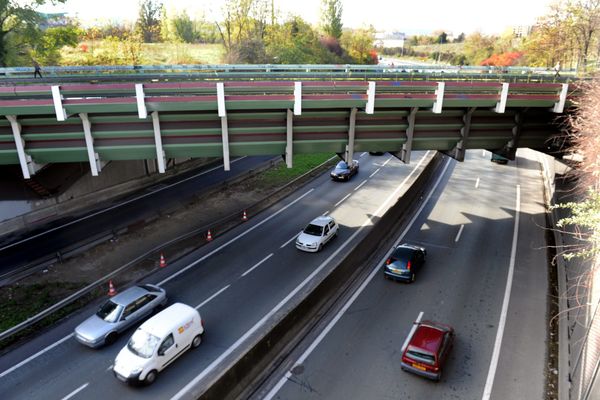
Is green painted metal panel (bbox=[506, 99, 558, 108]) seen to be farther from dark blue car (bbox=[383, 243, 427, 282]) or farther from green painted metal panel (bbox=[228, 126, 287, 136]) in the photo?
green painted metal panel (bbox=[228, 126, 287, 136])

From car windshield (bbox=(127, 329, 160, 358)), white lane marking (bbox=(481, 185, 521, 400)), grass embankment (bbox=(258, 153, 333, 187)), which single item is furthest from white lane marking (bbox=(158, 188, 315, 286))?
white lane marking (bbox=(481, 185, 521, 400))

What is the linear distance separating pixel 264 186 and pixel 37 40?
2464 centimetres

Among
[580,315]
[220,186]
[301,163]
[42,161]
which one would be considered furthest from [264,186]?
[580,315]

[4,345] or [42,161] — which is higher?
[42,161]

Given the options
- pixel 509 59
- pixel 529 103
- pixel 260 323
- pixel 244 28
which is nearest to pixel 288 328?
pixel 260 323

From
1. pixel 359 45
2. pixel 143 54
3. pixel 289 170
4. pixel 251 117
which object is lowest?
pixel 289 170

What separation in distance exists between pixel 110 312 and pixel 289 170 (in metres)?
23.1

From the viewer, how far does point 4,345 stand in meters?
13.4

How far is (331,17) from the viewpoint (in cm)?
7550

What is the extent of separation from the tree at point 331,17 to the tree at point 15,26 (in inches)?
2062

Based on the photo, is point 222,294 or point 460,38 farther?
point 460,38

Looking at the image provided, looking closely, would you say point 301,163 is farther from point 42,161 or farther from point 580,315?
point 580,315

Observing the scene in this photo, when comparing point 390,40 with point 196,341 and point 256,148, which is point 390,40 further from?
point 196,341

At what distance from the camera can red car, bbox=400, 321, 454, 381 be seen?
11648mm
